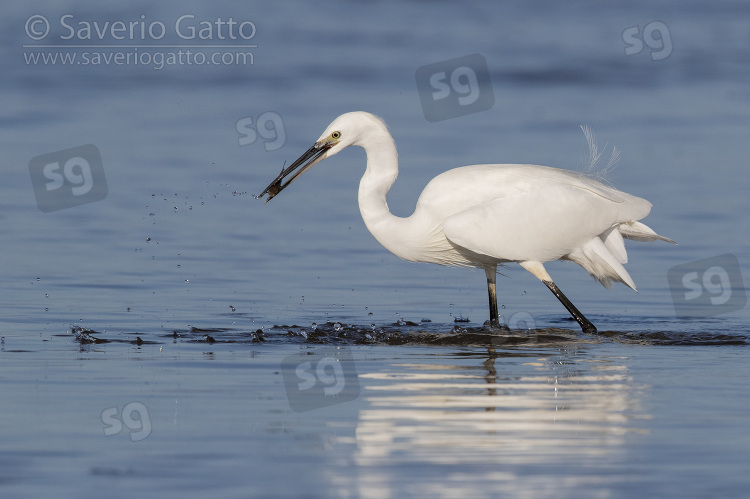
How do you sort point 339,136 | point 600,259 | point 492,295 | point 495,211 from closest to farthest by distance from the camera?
1. point 495,211
2. point 339,136
3. point 600,259
4. point 492,295

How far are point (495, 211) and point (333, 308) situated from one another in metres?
1.76

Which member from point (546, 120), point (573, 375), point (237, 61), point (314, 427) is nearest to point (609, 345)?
point (573, 375)

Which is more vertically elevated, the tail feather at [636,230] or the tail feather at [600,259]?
the tail feather at [636,230]

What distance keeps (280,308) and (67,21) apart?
1650 centimetres

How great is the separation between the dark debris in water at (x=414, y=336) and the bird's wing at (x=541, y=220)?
68 cm

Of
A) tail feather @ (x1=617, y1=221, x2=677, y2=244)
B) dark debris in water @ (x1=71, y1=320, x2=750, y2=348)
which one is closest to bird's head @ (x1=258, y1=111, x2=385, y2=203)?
dark debris in water @ (x1=71, y1=320, x2=750, y2=348)

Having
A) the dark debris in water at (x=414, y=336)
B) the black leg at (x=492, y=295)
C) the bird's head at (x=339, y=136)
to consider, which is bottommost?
the dark debris in water at (x=414, y=336)

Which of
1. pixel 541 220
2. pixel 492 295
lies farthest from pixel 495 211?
pixel 492 295

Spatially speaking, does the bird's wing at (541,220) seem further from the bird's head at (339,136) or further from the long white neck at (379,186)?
the bird's head at (339,136)

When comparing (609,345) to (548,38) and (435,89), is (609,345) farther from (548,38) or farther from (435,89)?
(548,38)

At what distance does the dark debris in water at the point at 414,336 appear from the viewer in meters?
9.38

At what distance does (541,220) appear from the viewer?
10.3 metres

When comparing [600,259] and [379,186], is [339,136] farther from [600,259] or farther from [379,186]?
[600,259]

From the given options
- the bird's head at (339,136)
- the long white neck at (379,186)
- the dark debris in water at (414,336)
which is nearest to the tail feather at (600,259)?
the dark debris in water at (414,336)
